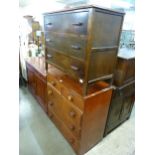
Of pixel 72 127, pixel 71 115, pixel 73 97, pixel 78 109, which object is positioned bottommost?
pixel 72 127

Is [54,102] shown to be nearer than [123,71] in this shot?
No

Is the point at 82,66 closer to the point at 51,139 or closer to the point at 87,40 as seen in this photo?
the point at 87,40

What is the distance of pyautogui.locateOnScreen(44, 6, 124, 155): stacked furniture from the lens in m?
1.19

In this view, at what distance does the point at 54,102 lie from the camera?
2.08 meters

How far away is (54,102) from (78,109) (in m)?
0.68

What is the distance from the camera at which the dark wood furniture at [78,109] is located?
150 cm

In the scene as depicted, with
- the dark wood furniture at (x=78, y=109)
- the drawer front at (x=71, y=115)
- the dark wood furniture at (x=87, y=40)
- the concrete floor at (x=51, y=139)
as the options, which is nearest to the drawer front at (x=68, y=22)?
the dark wood furniture at (x=87, y=40)

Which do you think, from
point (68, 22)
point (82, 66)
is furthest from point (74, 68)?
point (68, 22)

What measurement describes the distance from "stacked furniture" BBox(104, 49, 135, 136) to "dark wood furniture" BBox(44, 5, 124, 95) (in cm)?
23

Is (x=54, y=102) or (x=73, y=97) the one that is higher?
(x=73, y=97)

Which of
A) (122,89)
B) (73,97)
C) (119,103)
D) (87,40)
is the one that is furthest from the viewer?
(119,103)
